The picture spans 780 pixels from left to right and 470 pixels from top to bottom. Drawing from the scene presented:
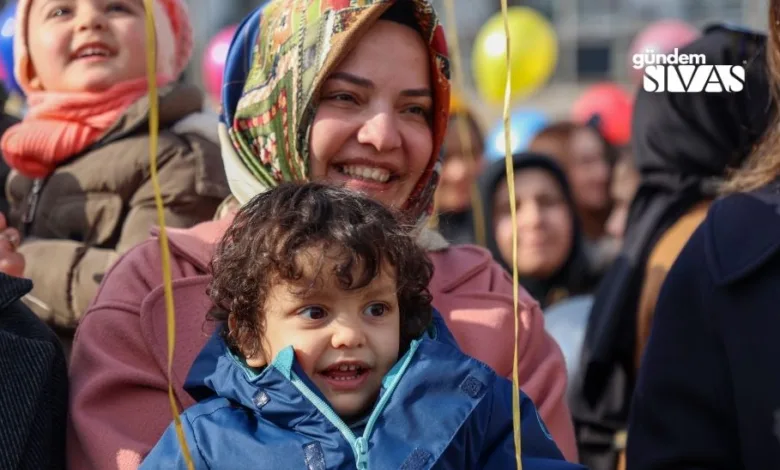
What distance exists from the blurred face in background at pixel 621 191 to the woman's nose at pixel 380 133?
3.99 meters

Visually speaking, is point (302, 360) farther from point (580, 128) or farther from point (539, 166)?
point (580, 128)

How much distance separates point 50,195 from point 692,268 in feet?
5.20

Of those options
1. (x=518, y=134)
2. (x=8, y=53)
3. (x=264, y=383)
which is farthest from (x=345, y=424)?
(x=518, y=134)

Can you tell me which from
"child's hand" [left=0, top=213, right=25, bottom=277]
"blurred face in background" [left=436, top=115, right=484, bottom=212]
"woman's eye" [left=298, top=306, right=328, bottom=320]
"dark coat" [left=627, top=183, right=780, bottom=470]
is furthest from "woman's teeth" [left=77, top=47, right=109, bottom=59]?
"blurred face in background" [left=436, top=115, right=484, bottom=212]

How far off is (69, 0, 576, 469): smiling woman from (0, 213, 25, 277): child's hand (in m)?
0.22

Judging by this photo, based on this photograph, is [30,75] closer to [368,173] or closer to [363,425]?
[368,173]

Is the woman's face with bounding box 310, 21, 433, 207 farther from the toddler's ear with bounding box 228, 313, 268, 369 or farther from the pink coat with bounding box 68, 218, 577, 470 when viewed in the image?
the toddler's ear with bounding box 228, 313, 268, 369

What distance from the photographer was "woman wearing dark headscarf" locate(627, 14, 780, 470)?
2369 millimetres

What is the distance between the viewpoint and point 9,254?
265cm

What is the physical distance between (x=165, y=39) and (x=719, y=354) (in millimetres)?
1840

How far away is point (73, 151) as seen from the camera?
326cm

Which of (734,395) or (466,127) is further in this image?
(466,127)

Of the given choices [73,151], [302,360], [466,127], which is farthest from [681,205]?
[466,127]

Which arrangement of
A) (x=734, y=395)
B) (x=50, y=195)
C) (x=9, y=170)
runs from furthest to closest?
(x=9, y=170) < (x=50, y=195) < (x=734, y=395)
